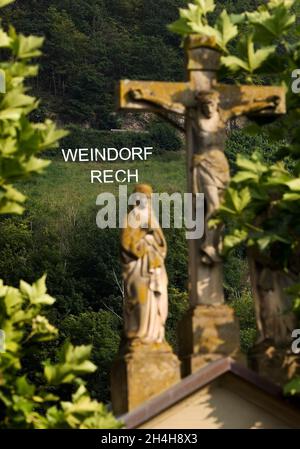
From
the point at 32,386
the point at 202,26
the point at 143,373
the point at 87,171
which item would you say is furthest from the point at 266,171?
the point at 87,171

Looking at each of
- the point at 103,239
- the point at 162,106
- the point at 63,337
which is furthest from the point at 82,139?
the point at 162,106

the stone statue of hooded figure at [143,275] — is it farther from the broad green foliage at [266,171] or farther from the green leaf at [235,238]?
the green leaf at [235,238]

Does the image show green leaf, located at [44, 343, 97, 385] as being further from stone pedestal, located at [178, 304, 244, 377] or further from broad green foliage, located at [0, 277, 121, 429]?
stone pedestal, located at [178, 304, 244, 377]

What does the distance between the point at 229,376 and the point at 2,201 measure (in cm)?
410

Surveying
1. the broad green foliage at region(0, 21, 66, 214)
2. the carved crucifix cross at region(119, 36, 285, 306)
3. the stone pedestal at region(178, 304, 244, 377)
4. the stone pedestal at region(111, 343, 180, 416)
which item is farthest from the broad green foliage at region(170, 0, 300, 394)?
the broad green foliage at region(0, 21, 66, 214)

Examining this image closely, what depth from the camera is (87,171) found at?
107 m

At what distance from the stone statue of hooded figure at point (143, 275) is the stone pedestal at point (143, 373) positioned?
0.54 feet

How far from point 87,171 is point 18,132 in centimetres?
8898

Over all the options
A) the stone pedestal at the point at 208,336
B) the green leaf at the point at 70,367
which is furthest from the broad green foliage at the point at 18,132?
the stone pedestal at the point at 208,336

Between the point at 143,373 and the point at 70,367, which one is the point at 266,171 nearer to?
the point at 143,373

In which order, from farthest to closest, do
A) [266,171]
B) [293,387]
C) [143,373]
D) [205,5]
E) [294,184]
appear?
[205,5] → [266,171] → [143,373] → [294,184] → [293,387]

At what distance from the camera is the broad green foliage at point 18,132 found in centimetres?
1783

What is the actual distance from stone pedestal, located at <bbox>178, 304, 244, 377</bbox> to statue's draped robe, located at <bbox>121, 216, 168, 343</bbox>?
1.45 ft
